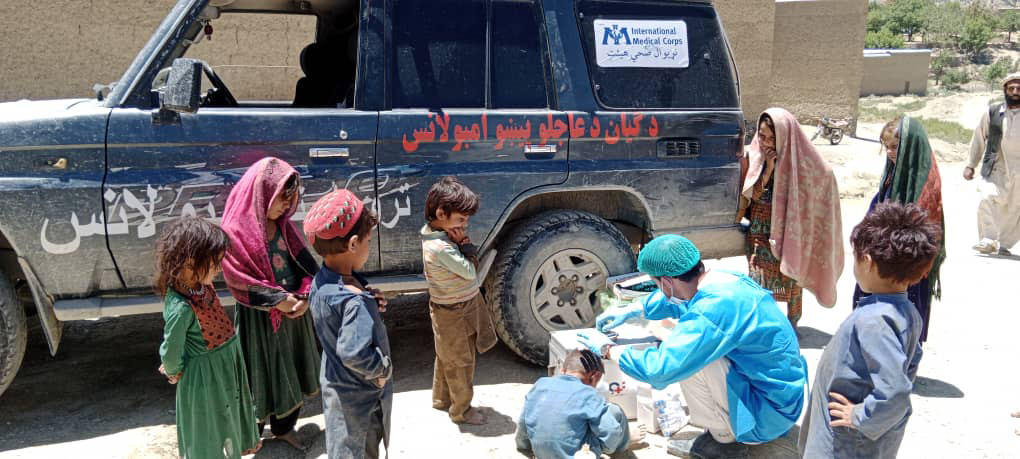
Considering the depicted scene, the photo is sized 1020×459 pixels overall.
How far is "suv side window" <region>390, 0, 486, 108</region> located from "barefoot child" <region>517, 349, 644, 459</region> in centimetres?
165

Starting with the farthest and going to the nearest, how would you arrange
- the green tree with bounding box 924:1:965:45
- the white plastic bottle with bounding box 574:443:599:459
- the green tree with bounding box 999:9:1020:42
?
1. the green tree with bounding box 999:9:1020:42
2. the green tree with bounding box 924:1:965:45
3. the white plastic bottle with bounding box 574:443:599:459

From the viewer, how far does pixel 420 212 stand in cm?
397

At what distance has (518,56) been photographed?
421 centimetres

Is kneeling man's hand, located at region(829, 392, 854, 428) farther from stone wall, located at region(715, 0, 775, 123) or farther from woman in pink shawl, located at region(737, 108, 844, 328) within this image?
stone wall, located at region(715, 0, 775, 123)

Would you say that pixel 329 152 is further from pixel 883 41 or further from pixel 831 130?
pixel 883 41

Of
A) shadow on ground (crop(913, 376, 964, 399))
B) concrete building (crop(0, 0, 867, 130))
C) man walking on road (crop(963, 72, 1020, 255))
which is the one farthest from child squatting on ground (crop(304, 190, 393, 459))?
man walking on road (crop(963, 72, 1020, 255))

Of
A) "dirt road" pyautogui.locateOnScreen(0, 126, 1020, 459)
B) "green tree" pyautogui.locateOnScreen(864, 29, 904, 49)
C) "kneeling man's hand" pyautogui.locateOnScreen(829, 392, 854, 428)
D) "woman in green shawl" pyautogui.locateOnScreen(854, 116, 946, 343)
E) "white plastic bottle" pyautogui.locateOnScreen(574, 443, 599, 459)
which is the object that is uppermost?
"green tree" pyautogui.locateOnScreen(864, 29, 904, 49)

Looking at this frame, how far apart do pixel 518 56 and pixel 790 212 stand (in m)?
1.95

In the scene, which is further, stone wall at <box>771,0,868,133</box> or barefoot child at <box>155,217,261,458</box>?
stone wall at <box>771,0,868,133</box>

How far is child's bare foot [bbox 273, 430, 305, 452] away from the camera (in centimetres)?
353

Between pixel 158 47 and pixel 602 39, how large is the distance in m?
2.42

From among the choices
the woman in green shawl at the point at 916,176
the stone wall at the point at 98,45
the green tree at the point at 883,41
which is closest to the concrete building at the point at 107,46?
the stone wall at the point at 98,45

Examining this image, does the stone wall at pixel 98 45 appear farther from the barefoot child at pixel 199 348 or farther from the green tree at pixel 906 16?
the green tree at pixel 906 16

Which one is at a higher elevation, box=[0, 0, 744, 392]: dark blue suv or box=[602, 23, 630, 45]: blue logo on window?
box=[602, 23, 630, 45]: blue logo on window
